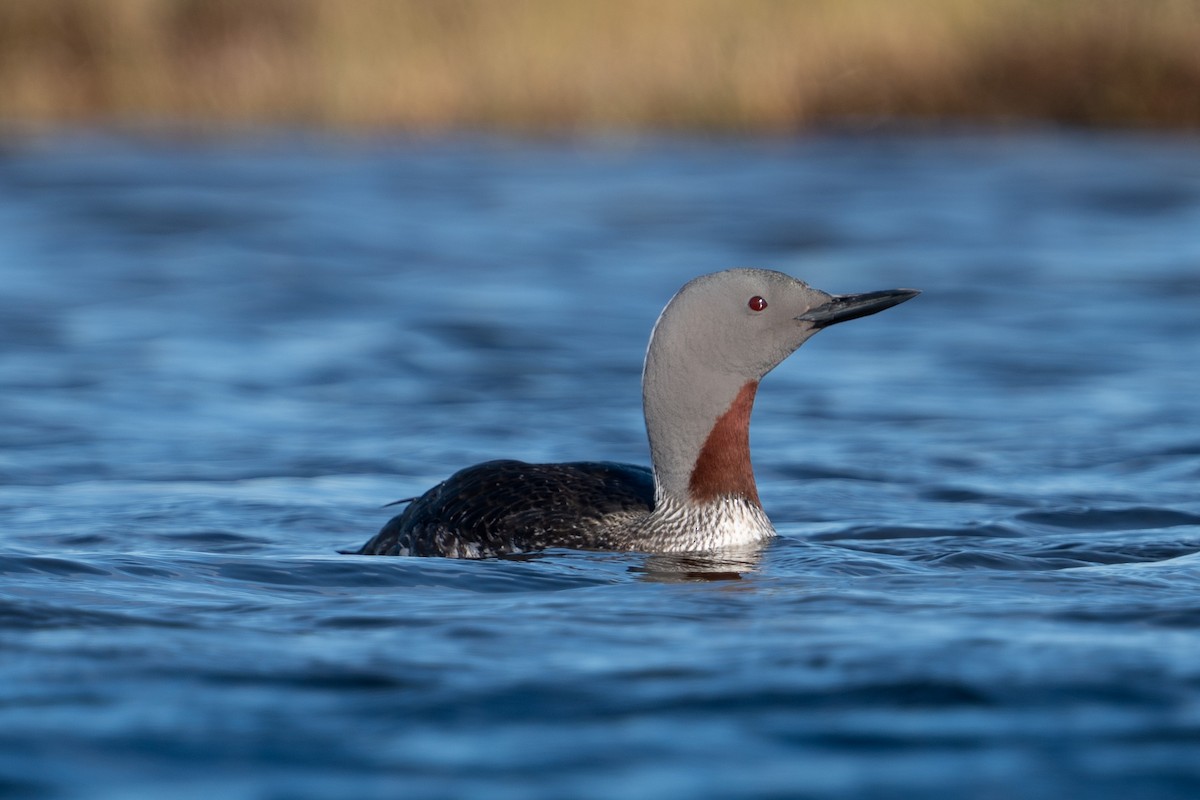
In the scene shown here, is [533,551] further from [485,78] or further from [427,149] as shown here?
[427,149]

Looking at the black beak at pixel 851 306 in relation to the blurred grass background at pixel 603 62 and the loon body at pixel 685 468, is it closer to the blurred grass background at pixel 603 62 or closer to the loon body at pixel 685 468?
the loon body at pixel 685 468

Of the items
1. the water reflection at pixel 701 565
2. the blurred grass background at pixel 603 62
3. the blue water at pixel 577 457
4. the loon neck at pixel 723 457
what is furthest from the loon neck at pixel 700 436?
the blurred grass background at pixel 603 62

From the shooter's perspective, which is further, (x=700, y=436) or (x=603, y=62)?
(x=603, y=62)

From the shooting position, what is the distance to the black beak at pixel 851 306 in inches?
200

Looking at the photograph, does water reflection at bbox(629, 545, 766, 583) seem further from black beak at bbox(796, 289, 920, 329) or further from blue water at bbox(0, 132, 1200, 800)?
black beak at bbox(796, 289, 920, 329)

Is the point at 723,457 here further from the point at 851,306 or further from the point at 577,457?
the point at 577,457

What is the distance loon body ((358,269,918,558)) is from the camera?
512 centimetres

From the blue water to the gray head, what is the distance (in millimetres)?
309

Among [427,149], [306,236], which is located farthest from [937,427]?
[427,149]

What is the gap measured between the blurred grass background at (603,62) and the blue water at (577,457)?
71cm

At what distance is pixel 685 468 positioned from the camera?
5242 millimetres

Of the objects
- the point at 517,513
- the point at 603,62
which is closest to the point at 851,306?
the point at 517,513

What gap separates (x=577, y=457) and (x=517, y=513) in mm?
2127

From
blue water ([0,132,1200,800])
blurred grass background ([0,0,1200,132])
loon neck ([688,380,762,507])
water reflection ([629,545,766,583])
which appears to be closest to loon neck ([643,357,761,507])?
loon neck ([688,380,762,507])
